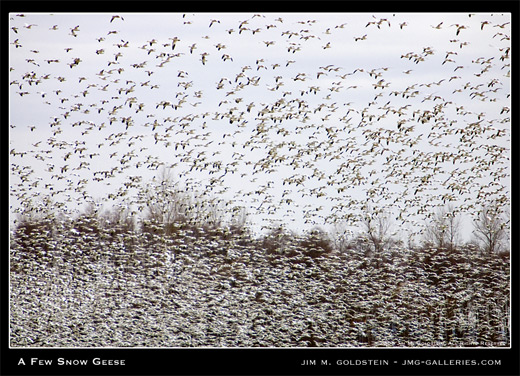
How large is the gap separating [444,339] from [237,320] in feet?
39.4

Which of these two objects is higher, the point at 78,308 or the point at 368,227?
the point at 368,227

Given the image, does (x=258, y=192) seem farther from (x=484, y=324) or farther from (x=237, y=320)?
(x=484, y=324)

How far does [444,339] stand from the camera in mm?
41719

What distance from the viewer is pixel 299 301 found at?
1790 inches

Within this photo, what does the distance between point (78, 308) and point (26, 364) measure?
2808cm

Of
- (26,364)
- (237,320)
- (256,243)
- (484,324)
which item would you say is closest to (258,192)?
(256,243)

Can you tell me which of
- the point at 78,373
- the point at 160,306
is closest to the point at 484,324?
the point at 160,306

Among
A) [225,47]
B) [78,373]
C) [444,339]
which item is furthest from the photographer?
[444,339]

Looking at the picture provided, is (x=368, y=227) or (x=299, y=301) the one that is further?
(x=368, y=227)

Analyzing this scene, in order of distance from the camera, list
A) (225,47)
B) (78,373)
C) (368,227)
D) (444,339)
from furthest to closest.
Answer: (368,227) < (444,339) < (225,47) < (78,373)

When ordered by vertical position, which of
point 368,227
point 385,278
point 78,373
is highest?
point 368,227

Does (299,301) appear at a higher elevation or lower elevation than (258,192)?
lower

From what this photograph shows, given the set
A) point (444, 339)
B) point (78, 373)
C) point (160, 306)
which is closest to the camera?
point (78, 373)

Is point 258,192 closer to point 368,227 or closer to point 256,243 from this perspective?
point 256,243
